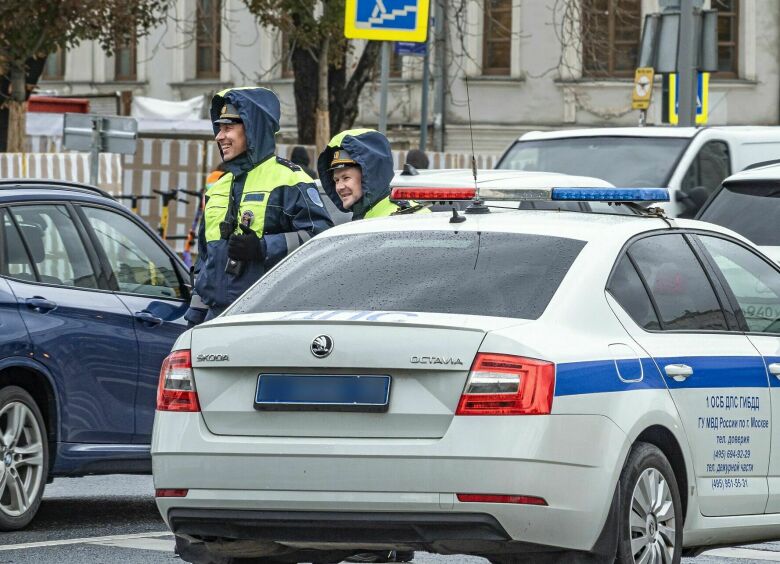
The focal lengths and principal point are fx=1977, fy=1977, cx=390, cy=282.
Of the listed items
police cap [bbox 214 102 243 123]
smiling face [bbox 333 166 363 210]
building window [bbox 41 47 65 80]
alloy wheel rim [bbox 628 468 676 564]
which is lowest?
alloy wheel rim [bbox 628 468 676 564]

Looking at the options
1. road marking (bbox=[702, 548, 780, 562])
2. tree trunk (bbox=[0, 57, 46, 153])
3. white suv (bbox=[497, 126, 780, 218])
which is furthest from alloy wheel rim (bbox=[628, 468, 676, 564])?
tree trunk (bbox=[0, 57, 46, 153])

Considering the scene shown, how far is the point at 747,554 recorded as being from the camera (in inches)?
327

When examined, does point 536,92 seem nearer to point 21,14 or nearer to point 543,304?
point 21,14

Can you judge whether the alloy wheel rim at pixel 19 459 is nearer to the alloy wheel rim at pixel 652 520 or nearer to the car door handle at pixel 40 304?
the car door handle at pixel 40 304

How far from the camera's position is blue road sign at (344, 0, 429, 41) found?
610 inches

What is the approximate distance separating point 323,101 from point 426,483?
20487 mm

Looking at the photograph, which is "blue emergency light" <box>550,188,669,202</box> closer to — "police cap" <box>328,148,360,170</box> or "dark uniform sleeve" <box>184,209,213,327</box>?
"police cap" <box>328,148,360,170</box>

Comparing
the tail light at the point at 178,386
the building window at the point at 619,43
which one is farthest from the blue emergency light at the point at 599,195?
the building window at the point at 619,43

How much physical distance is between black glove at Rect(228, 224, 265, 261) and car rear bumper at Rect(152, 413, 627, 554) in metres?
2.53

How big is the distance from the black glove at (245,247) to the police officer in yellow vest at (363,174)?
590mm

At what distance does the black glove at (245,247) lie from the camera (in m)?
8.74

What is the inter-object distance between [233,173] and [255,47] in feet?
116

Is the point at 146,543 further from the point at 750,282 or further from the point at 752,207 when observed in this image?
the point at 752,207

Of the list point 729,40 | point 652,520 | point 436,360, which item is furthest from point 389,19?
point 729,40
